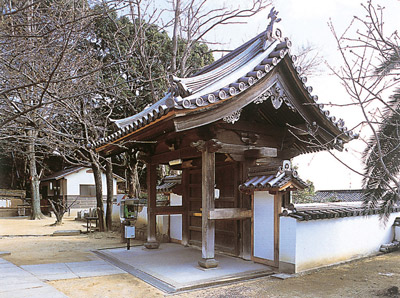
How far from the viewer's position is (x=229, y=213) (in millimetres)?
7281

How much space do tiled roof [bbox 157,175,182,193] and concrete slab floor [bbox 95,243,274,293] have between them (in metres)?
1.98

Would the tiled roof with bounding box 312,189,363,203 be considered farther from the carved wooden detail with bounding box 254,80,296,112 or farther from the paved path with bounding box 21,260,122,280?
the paved path with bounding box 21,260,122,280

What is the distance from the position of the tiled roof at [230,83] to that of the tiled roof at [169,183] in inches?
109

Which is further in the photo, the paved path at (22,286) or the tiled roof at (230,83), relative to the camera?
the tiled roof at (230,83)

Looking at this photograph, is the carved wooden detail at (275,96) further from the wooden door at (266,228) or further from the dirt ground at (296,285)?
the dirt ground at (296,285)

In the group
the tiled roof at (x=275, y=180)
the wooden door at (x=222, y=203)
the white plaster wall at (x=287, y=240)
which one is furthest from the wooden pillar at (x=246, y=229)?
the white plaster wall at (x=287, y=240)

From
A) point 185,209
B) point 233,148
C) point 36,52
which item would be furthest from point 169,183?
point 36,52

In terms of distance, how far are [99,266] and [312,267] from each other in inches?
184

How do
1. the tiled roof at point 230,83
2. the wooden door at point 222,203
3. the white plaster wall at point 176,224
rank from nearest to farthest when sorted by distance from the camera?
1. the tiled roof at point 230,83
2. the wooden door at point 222,203
3. the white plaster wall at point 176,224

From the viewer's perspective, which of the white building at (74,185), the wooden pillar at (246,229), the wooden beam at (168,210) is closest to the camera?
the wooden pillar at (246,229)

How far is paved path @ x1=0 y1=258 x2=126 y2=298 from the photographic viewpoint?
18.0ft

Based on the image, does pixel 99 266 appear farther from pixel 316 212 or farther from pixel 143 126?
pixel 316 212

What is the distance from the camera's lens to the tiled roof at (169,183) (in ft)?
35.0

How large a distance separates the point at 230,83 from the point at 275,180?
7.06 ft
